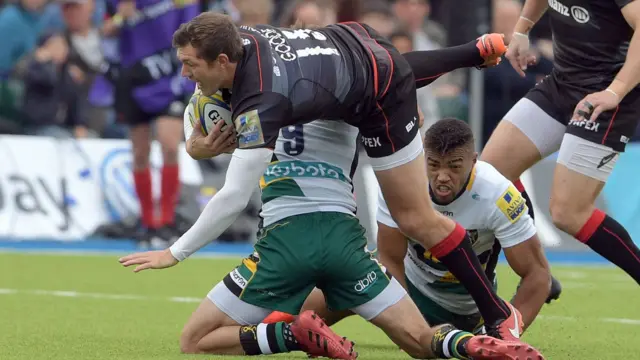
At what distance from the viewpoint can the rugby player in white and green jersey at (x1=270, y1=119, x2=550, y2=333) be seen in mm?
6227

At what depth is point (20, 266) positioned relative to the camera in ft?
34.7

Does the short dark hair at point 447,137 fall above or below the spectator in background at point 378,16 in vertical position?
above

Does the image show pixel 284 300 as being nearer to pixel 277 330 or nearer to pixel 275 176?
pixel 277 330

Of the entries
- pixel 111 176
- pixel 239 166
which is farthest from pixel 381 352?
pixel 111 176

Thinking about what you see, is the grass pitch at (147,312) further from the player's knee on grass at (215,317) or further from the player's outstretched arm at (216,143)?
the player's outstretched arm at (216,143)

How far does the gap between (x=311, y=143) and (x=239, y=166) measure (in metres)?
0.77

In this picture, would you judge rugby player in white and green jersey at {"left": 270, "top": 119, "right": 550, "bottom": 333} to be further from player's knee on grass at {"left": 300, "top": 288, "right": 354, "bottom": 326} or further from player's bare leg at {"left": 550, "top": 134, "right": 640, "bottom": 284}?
player's bare leg at {"left": 550, "top": 134, "right": 640, "bottom": 284}

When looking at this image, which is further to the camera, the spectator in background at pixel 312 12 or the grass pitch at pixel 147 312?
the spectator in background at pixel 312 12

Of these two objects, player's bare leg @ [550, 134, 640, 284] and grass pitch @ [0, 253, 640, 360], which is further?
player's bare leg @ [550, 134, 640, 284]

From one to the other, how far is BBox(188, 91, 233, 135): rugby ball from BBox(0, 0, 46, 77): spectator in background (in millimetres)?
9534

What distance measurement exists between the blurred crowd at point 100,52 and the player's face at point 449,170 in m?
6.96

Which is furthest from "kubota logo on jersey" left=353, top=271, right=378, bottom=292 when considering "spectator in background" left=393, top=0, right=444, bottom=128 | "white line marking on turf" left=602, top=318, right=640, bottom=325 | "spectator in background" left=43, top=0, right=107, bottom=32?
"spectator in background" left=43, top=0, right=107, bottom=32

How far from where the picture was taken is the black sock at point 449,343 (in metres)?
5.57

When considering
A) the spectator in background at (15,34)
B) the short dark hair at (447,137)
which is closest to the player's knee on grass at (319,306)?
the short dark hair at (447,137)
